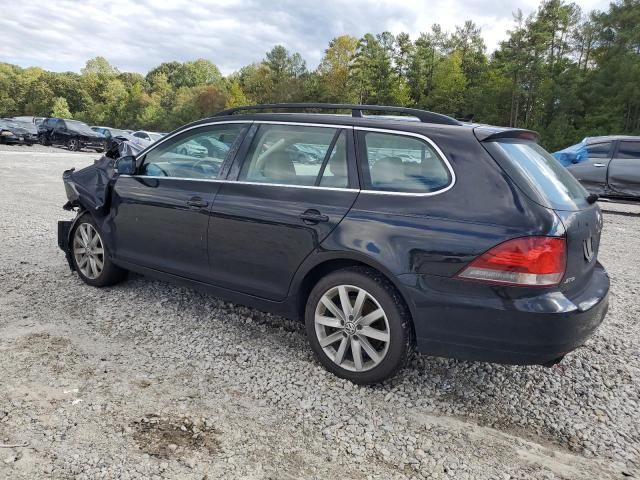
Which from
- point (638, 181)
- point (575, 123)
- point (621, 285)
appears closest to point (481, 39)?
point (575, 123)

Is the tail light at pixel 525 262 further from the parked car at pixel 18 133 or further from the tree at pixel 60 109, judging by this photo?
the tree at pixel 60 109

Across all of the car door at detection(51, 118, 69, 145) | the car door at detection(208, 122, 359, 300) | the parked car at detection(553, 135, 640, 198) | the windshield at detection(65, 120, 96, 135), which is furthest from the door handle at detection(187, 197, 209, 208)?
the car door at detection(51, 118, 69, 145)

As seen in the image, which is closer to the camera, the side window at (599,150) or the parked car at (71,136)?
the side window at (599,150)

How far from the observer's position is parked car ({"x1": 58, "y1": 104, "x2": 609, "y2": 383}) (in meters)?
2.64

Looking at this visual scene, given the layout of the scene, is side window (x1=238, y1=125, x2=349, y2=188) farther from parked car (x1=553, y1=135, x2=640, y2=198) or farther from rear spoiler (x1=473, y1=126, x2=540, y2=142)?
parked car (x1=553, y1=135, x2=640, y2=198)

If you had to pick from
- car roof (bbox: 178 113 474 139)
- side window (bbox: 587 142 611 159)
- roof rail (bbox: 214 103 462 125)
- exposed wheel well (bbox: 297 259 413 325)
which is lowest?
exposed wheel well (bbox: 297 259 413 325)

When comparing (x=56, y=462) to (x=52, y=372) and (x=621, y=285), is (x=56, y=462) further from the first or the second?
(x=621, y=285)

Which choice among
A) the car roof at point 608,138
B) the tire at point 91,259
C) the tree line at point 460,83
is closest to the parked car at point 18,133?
the tire at point 91,259

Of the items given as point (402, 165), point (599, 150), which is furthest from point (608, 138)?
point (402, 165)

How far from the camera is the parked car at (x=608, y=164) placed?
37.0ft

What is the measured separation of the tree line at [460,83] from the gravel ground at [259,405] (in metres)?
45.2

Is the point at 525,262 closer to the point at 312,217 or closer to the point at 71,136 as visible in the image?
the point at 312,217

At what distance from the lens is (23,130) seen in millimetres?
27484

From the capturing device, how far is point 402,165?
304cm
